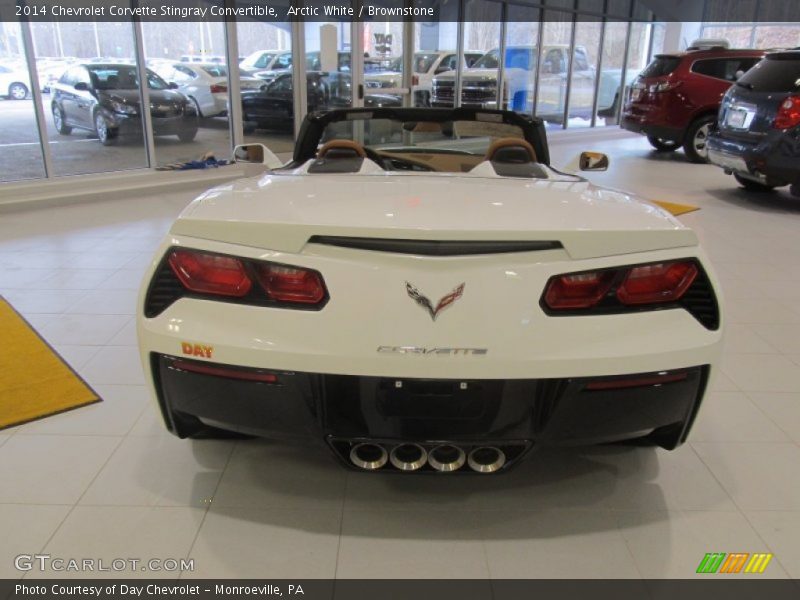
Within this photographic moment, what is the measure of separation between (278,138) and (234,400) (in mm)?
8817

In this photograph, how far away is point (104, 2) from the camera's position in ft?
25.5

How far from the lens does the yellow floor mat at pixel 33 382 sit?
2.44 m

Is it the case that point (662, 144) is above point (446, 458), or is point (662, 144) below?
below

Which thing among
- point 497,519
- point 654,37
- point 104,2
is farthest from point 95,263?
point 654,37

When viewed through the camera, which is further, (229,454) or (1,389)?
(1,389)

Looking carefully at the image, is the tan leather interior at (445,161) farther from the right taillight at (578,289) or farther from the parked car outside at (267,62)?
the parked car outside at (267,62)

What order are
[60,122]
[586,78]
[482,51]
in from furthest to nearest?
[586,78], [482,51], [60,122]

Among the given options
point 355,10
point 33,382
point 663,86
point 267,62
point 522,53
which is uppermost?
point 355,10

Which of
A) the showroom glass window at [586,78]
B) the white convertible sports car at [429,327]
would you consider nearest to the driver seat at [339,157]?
the white convertible sports car at [429,327]

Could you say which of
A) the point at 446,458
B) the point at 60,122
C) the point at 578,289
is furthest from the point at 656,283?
the point at 60,122

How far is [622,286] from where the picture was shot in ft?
5.20

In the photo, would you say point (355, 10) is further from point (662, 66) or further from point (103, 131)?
point (662, 66)

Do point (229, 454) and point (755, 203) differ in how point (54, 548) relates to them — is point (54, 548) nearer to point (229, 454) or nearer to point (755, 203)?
point (229, 454)

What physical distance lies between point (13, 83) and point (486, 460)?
41.0 ft
